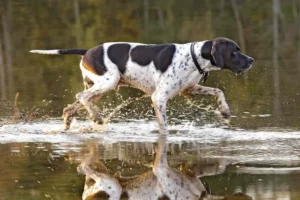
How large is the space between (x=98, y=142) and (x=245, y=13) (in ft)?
64.8

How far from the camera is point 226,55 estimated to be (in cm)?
1087

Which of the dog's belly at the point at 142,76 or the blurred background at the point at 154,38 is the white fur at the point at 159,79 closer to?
the dog's belly at the point at 142,76

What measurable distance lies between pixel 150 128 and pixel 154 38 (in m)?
11.3

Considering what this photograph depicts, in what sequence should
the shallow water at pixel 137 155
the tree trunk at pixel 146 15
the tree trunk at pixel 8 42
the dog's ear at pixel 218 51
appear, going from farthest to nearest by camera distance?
1. the tree trunk at pixel 146 15
2. the tree trunk at pixel 8 42
3. the dog's ear at pixel 218 51
4. the shallow water at pixel 137 155

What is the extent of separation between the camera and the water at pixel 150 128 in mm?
8469

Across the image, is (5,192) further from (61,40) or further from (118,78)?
(61,40)

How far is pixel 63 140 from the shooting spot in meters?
10.7

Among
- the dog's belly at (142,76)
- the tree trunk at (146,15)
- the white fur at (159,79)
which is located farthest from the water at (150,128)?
the tree trunk at (146,15)

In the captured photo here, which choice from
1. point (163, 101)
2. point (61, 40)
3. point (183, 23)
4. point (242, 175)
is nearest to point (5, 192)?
point (242, 175)

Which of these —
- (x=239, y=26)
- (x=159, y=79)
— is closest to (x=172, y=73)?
(x=159, y=79)

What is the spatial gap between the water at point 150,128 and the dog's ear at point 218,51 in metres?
0.79

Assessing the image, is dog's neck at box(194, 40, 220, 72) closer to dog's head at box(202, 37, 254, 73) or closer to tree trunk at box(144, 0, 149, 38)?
dog's head at box(202, 37, 254, 73)

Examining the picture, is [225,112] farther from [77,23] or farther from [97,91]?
[77,23]

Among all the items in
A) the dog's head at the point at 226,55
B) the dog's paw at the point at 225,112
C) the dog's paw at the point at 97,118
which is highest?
the dog's head at the point at 226,55
